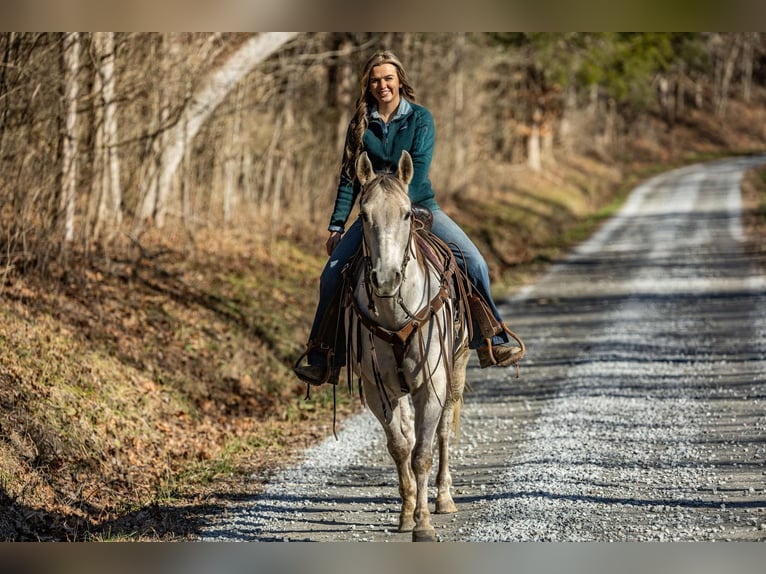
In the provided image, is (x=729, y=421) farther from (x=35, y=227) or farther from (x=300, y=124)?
(x=300, y=124)

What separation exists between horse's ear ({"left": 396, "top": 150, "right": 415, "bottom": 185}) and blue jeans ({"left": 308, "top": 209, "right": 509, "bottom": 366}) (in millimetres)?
818

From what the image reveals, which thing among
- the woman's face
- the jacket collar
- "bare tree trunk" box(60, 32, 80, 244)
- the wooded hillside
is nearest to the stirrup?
the jacket collar

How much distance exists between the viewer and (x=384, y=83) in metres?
6.95

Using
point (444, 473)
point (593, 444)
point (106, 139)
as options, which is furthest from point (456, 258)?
point (106, 139)

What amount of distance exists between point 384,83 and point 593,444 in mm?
4218

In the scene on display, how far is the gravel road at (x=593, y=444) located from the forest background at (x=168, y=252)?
84 centimetres

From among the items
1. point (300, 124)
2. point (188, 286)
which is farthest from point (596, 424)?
point (300, 124)

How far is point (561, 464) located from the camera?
8750mm

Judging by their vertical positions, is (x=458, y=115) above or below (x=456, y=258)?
above

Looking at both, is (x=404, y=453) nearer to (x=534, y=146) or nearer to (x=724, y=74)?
(x=534, y=146)

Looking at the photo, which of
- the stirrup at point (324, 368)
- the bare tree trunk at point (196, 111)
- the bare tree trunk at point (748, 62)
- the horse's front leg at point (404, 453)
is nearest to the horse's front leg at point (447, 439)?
the horse's front leg at point (404, 453)

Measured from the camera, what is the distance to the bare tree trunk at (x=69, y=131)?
12.0m

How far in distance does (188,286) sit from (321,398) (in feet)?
10.2

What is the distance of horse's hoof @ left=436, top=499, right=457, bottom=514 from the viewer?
7.67 metres
